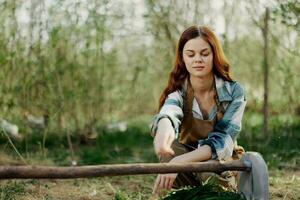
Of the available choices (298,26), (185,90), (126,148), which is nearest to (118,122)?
(126,148)

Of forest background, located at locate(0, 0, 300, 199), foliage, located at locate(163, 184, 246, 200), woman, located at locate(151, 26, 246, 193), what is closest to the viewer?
foliage, located at locate(163, 184, 246, 200)

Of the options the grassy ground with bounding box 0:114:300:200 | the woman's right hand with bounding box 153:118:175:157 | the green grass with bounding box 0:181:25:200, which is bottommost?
the grassy ground with bounding box 0:114:300:200

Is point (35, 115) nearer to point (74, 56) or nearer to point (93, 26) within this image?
point (74, 56)

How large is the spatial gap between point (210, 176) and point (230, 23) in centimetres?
387

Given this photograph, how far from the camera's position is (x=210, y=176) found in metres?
3.33

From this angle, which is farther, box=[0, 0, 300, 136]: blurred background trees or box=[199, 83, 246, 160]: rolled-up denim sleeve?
box=[0, 0, 300, 136]: blurred background trees

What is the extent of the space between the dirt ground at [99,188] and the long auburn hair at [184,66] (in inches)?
26.5

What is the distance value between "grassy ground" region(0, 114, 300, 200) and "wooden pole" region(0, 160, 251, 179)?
32.5 inches

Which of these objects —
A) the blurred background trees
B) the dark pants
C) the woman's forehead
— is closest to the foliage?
the dark pants

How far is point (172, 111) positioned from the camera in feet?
10.2

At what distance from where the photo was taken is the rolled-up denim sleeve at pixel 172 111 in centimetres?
300

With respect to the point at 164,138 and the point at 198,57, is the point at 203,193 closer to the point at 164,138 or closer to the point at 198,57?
the point at 164,138

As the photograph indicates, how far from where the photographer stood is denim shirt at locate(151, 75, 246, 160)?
3.10m

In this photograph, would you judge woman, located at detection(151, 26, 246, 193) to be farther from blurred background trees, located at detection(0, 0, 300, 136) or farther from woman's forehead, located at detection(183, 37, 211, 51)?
blurred background trees, located at detection(0, 0, 300, 136)
